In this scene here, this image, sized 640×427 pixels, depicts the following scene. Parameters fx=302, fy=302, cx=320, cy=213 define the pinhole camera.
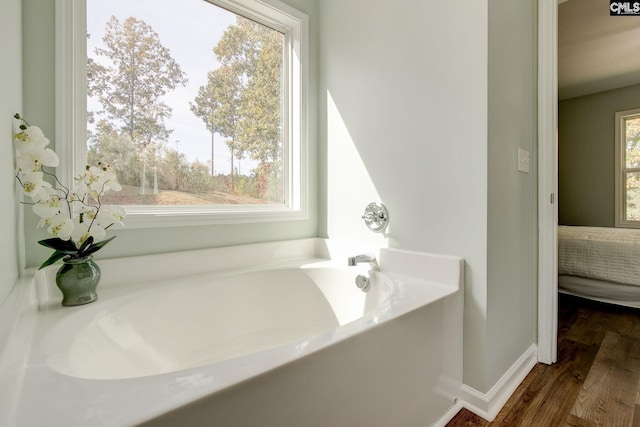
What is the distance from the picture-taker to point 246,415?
61 centimetres

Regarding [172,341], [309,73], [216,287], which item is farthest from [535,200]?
[172,341]

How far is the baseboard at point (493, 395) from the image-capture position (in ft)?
4.03

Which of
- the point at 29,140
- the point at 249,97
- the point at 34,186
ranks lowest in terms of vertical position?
the point at 34,186

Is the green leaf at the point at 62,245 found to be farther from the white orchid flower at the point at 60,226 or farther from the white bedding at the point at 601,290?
the white bedding at the point at 601,290

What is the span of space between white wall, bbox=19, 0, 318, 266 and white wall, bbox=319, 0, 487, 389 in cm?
48

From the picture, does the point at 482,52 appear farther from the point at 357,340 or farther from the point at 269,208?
the point at 269,208

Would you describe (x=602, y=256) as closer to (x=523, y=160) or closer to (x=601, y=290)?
(x=601, y=290)

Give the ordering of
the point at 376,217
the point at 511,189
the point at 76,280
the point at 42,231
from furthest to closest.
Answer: the point at 376,217
the point at 511,189
the point at 42,231
the point at 76,280

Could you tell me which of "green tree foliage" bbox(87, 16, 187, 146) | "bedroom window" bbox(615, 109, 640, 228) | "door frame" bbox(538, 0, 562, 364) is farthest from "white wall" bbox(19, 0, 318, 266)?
"bedroom window" bbox(615, 109, 640, 228)

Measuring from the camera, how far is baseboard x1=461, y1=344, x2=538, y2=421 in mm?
1229

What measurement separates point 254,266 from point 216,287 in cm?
28

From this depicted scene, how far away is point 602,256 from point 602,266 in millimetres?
82

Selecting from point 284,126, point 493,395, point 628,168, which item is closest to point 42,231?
point 284,126

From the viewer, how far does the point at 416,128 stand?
1393mm
